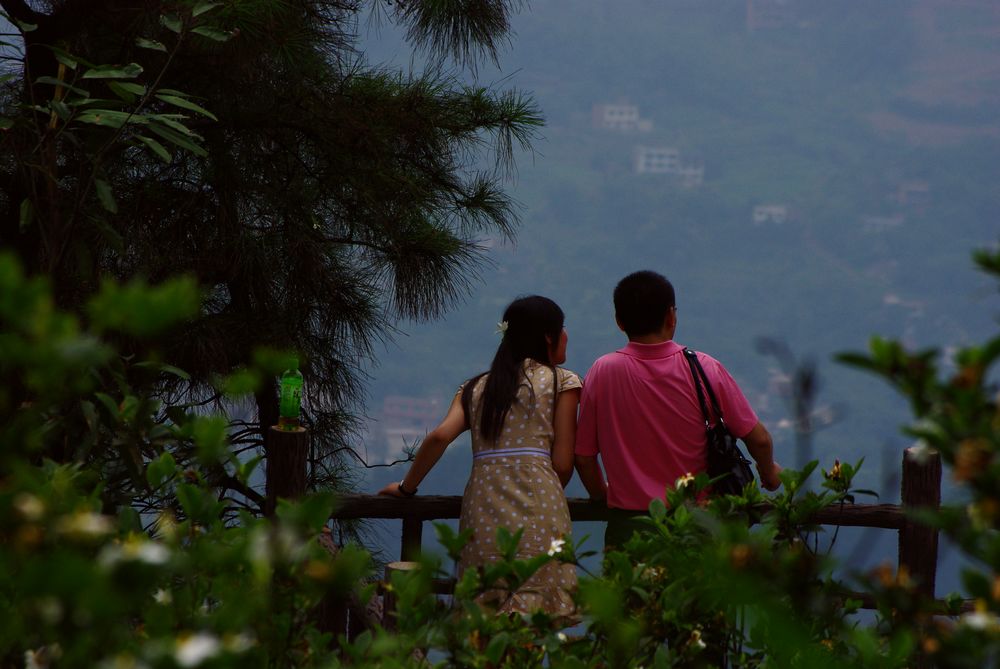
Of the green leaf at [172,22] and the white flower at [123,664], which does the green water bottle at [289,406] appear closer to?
the green leaf at [172,22]

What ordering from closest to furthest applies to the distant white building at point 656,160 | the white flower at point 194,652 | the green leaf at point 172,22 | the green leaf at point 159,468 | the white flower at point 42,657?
the white flower at point 194,652 → the white flower at point 42,657 → the green leaf at point 159,468 → the green leaf at point 172,22 → the distant white building at point 656,160

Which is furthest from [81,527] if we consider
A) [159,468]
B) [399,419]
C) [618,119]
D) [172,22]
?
[618,119]

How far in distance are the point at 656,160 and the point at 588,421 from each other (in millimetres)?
107159

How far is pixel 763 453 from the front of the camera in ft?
8.46

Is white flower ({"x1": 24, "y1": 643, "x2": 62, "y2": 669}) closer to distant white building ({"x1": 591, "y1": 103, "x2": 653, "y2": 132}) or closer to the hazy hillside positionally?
the hazy hillside

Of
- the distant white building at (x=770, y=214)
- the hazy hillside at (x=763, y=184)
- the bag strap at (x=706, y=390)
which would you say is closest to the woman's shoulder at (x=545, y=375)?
the bag strap at (x=706, y=390)

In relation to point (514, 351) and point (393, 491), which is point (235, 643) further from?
point (393, 491)

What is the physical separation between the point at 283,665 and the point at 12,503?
49 centimetres

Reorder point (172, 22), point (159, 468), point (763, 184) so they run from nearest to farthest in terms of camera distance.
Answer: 1. point (159, 468)
2. point (172, 22)
3. point (763, 184)

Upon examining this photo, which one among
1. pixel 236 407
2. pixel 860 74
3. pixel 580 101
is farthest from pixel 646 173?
pixel 236 407

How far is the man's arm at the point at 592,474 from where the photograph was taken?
267cm

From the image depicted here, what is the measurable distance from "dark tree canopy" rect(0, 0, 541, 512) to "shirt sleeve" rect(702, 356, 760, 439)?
7.16ft

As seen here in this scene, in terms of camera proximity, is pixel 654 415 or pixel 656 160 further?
pixel 656 160

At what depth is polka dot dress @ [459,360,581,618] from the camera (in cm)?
257
